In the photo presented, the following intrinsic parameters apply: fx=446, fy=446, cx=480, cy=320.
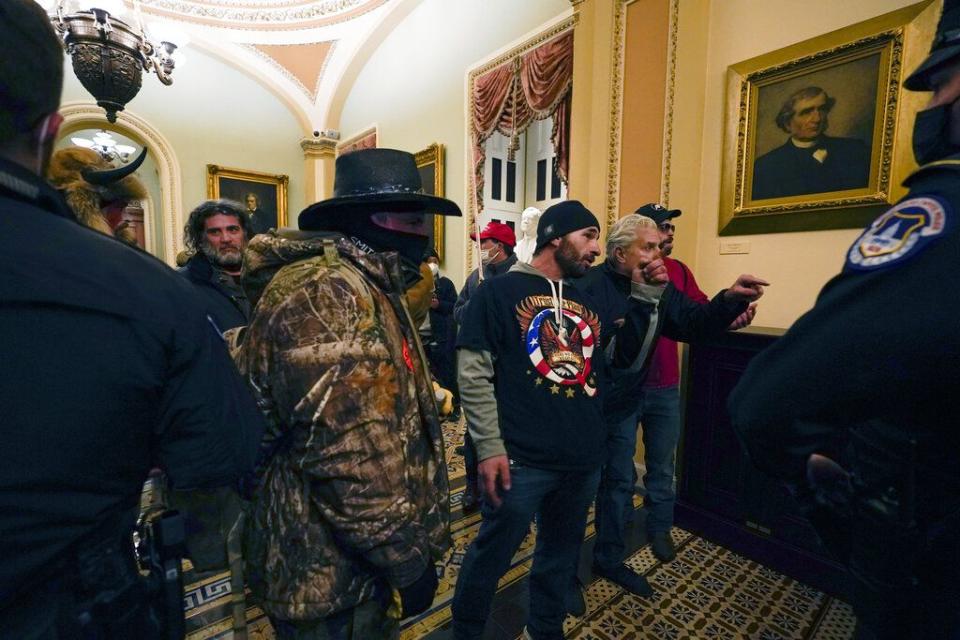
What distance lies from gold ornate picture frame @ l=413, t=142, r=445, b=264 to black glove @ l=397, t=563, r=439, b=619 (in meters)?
5.64

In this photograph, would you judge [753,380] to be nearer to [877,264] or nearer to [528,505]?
[877,264]

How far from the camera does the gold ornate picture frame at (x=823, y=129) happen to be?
96.2 inches

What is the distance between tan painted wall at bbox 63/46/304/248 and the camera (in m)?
8.00

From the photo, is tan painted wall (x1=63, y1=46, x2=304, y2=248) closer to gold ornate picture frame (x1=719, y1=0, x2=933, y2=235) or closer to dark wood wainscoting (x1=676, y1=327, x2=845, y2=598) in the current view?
gold ornate picture frame (x1=719, y1=0, x2=933, y2=235)

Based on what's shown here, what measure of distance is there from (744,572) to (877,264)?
236 centimetres

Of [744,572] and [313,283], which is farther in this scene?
[744,572]

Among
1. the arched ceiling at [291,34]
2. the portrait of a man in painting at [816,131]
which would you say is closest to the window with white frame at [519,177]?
the arched ceiling at [291,34]

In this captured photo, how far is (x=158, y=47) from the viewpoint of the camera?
461 cm

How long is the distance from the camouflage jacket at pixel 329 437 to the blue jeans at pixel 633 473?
5.12 ft

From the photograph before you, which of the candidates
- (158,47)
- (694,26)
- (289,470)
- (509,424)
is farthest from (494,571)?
(158,47)

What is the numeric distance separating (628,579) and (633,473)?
1.71ft

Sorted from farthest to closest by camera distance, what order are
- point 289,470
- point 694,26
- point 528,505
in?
point 694,26 < point 528,505 < point 289,470

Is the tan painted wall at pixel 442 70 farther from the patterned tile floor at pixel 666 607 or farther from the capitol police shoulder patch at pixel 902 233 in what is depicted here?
the capitol police shoulder patch at pixel 902 233

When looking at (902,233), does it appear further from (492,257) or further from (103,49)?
(103,49)
